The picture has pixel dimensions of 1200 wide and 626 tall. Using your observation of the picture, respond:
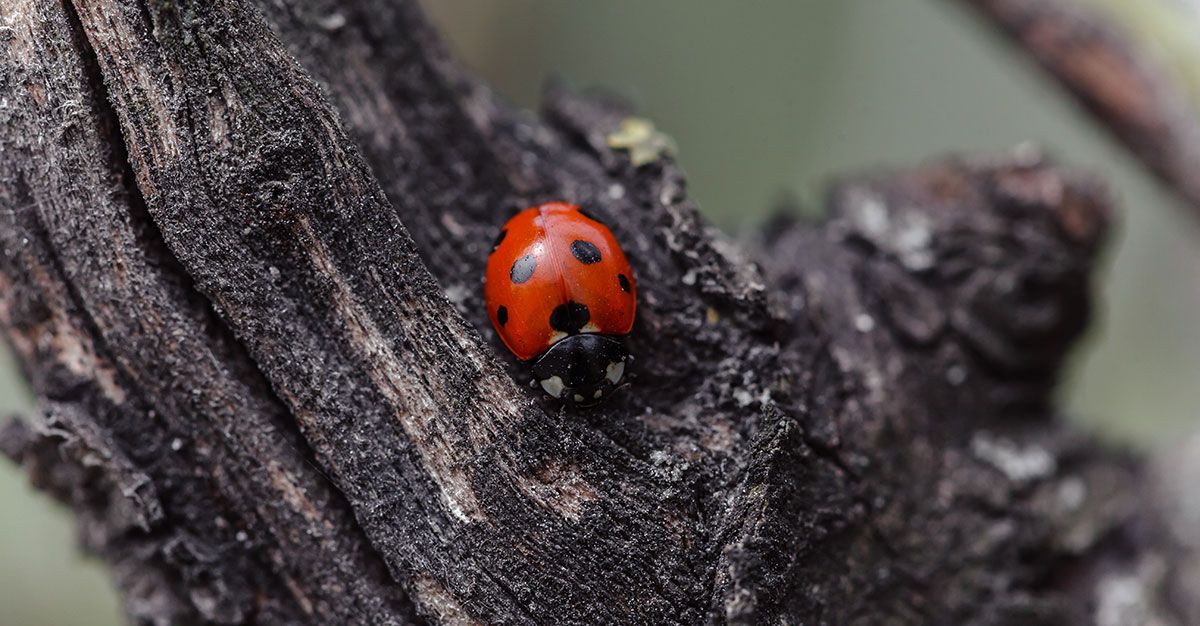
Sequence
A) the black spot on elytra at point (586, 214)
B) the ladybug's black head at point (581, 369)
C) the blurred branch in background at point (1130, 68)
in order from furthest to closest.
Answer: the blurred branch in background at point (1130, 68) < the black spot on elytra at point (586, 214) < the ladybug's black head at point (581, 369)

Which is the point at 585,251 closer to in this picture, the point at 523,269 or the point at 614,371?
the point at 523,269

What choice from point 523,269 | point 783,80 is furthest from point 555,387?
point 783,80

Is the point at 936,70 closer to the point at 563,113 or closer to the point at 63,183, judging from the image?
the point at 563,113

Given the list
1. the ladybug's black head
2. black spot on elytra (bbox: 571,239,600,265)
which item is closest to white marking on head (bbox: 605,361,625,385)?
the ladybug's black head

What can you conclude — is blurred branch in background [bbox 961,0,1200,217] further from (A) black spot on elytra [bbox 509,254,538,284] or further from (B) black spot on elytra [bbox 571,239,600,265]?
(A) black spot on elytra [bbox 509,254,538,284]

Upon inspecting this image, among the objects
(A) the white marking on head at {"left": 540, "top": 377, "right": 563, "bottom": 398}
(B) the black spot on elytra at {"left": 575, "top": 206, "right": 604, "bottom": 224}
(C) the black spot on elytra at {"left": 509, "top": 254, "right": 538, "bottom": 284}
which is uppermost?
(B) the black spot on elytra at {"left": 575, "top": 206, "right": 604, "bottom": 224}

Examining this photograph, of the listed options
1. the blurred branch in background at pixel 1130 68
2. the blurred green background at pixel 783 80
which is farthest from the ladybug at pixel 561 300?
the blurred green background at pixel 783 80

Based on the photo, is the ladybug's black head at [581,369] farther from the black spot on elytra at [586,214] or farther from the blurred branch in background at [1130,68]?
the blurred branch in background at [1130,68]
